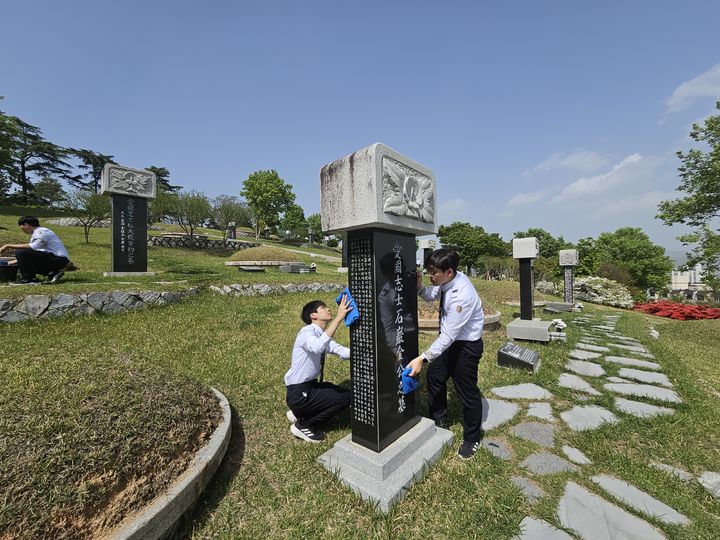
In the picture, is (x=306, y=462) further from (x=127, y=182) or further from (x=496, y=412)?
(x=127, y=182)

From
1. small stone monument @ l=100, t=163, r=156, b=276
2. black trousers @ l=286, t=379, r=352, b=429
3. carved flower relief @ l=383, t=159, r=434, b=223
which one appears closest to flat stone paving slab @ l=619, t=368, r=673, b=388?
carved flower relief @ l=383, t=159, r=434, b=223

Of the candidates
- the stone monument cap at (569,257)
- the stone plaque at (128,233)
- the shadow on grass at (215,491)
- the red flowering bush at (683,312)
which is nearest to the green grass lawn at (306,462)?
the shadow on grass at (215,491)

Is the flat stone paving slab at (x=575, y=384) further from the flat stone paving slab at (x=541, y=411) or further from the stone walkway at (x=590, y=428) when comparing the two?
the flat stone paving slab at (x=541, y=411)

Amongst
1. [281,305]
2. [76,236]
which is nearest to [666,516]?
[281,305]

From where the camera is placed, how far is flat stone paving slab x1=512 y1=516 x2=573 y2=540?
2053mm

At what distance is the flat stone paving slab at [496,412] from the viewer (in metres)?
3.54

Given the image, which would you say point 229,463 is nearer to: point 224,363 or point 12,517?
point 12,517

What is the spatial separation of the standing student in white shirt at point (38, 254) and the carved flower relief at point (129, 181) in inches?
107

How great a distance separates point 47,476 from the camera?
69.4 inches

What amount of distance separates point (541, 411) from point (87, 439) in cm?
437

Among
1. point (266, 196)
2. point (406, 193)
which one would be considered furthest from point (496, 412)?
point (266, 196)

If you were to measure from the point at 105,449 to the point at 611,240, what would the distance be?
2081 inches

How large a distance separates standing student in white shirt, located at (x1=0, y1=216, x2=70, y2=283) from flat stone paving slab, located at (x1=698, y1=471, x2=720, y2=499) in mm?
10407

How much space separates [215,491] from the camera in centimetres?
247
